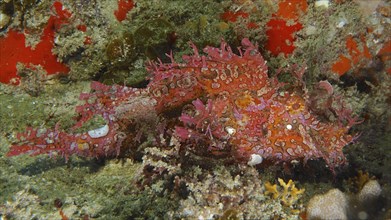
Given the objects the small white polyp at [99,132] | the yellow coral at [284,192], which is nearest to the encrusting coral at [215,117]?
the small white polyp at [99,132]

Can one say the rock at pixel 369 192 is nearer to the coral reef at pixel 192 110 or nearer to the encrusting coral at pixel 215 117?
the coral reef at pixel 192 110

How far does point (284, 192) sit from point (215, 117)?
42.2 inches

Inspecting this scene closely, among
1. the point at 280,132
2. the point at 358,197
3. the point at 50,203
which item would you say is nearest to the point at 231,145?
the point at 280,132

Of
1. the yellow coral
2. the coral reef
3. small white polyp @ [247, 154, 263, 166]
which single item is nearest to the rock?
the coral reef

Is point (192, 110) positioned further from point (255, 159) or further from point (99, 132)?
point (99, 132)

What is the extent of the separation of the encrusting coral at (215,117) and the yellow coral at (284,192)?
392mm

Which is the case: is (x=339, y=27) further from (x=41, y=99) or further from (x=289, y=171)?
(x=41, y=99)

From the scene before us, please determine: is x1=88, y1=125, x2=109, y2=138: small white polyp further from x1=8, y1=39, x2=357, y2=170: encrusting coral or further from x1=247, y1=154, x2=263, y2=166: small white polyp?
x1=247, y1=154, x2=263, y2=166: small white polyp

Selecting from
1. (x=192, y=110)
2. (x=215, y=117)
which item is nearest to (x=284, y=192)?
(x=215, y=117)

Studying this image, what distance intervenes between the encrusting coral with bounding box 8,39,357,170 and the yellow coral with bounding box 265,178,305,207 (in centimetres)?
39

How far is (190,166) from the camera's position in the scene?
3.36 m

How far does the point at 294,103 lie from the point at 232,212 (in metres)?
1.55

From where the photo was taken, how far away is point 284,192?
337 cm

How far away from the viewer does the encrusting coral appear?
12.1 feet
